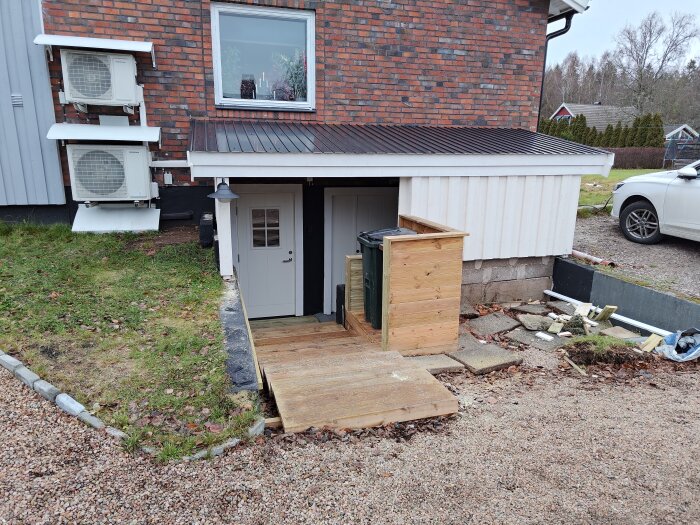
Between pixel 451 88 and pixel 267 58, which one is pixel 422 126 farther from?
pixel 267 58

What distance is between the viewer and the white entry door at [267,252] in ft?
27.4

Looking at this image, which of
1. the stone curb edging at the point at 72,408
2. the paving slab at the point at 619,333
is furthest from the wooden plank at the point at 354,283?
the stone curb edging at the point at 72,408

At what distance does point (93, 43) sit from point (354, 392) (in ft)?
18.9

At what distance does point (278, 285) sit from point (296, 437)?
5.51 m

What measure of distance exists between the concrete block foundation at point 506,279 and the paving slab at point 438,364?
7.24 ft

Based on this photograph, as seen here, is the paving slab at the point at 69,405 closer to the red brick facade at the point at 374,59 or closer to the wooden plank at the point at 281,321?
the red brick facade at the point at 374,59

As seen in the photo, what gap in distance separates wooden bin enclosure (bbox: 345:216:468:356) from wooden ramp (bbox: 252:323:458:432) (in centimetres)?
60

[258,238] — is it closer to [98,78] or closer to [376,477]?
[98,78]

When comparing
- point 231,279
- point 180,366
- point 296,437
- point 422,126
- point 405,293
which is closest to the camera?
point 296,437

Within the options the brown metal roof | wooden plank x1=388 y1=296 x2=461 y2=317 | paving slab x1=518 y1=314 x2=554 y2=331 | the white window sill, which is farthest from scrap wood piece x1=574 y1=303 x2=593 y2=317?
the white window sill

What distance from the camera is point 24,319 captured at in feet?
15.4

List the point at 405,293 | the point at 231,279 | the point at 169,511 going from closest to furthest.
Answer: the point at 169,511 < the point at 405,293 < the point at 231,279

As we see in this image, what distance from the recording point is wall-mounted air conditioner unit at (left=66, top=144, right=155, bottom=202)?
266 inches

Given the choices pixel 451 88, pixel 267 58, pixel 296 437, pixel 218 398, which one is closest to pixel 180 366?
pixel 218 398
